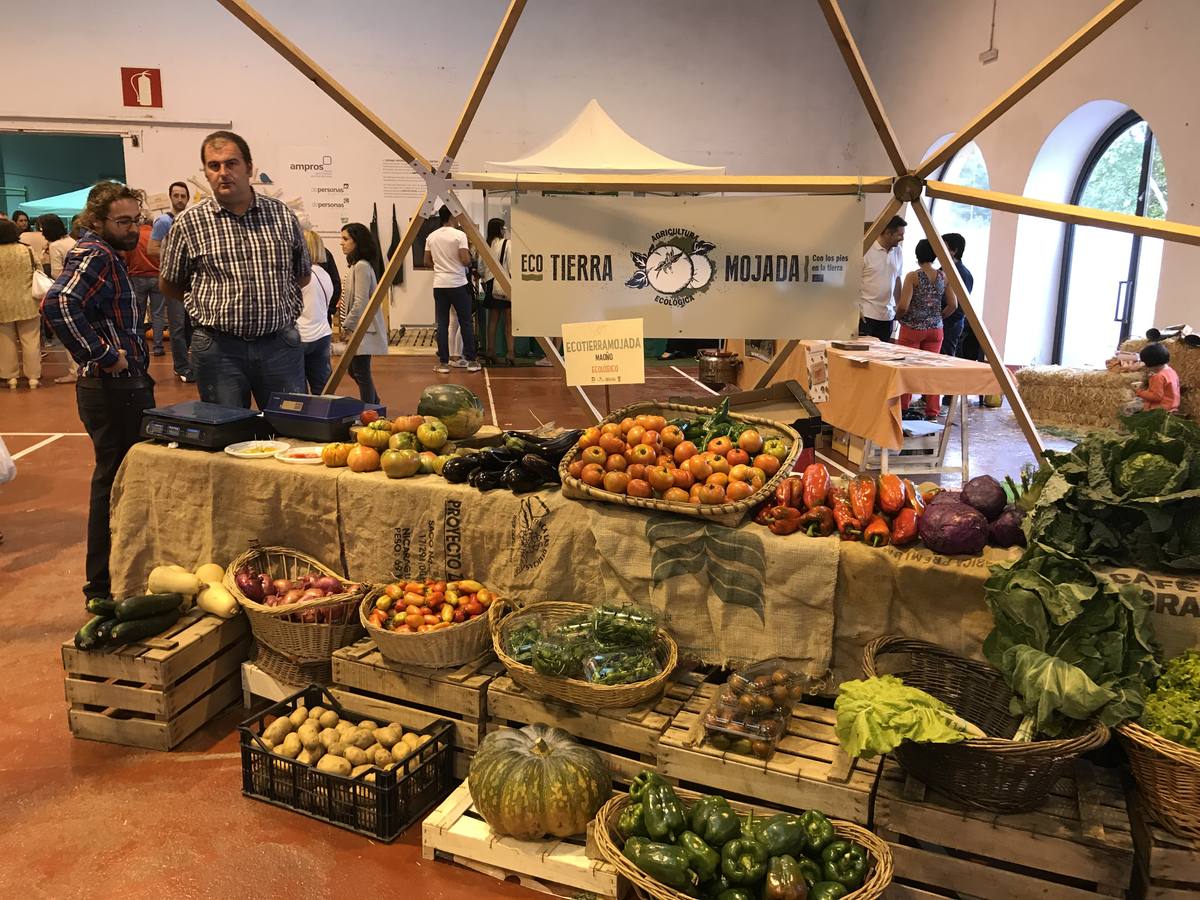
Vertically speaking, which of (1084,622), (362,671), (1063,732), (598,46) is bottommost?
(362,671)

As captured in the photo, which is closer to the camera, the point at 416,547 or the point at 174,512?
the point at 416,547

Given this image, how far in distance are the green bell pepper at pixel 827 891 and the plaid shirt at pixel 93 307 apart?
3.40 m

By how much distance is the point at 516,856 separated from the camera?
8.69 ft

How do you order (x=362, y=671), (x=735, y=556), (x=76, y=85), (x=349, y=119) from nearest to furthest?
1. (x=735, y=556)
2. (x=362, y=671)
3. (x=76, y=85)
4. (x=349, y=119)

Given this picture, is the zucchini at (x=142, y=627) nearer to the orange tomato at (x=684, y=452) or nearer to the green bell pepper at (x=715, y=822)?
the orange tomato at (x=684, y=452)

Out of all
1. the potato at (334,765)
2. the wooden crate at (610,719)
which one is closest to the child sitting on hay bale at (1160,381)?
the wooden crate at (610,719)

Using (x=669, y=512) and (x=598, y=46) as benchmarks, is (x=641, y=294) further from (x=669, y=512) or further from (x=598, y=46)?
(x=598, y=46)

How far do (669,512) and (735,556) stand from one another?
269mm

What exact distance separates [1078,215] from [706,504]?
1.82 meters

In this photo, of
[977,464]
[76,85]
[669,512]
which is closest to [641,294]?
[669,512]

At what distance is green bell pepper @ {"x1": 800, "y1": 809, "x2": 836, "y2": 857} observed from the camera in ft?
7.56

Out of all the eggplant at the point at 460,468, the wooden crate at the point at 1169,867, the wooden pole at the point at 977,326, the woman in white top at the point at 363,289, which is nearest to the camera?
the wooden crate at the point at 1169,867

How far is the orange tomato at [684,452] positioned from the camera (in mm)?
3262

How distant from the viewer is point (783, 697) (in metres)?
2.78
